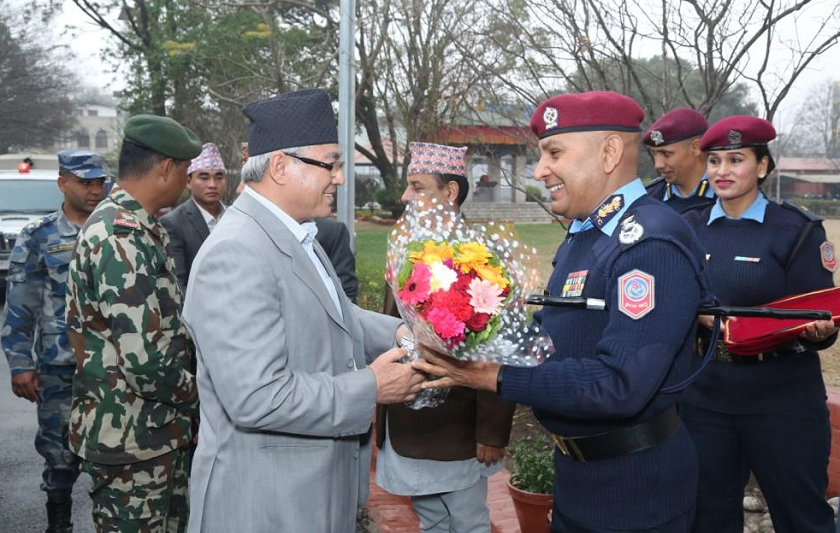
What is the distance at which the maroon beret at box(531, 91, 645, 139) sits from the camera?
8.15 ft

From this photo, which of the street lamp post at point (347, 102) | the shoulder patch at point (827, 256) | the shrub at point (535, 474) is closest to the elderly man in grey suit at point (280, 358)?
the shrub at point (535, 474)

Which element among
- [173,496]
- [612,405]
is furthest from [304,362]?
[173,496]

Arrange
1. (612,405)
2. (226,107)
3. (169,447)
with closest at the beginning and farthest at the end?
(612,405) < (169,447) < (226,107)

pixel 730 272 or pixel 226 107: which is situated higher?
pixel 226 107

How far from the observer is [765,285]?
3539 mm

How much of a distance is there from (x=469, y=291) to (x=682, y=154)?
2726mm

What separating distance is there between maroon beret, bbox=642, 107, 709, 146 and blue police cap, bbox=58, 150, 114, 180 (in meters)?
3.44

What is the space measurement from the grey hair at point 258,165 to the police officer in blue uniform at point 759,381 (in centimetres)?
203

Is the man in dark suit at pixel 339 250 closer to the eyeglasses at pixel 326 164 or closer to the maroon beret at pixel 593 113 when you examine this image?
the eyeglasses at pixel 326 164

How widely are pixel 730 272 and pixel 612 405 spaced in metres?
1.74

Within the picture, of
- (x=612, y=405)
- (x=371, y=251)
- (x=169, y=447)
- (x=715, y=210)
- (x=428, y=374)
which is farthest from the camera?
(x=371, y=251)

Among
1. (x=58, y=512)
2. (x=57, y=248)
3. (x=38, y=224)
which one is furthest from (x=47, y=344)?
(x=58, y=512)

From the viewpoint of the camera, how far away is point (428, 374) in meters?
2.68

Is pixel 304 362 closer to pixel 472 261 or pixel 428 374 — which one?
pixel 428 374
